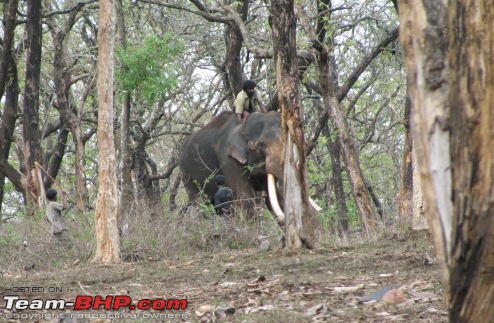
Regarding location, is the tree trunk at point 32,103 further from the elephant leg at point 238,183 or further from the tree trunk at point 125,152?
the elephant leg at point 238,183

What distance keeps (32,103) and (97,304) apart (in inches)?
413

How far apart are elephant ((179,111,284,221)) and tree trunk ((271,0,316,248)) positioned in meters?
3.15

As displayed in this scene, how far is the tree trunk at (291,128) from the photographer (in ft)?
35.3

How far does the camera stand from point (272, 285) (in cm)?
783

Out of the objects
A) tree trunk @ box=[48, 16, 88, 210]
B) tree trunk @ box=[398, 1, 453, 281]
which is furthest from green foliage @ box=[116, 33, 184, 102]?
tree trunk @ box=[398, 1, 453, 281]

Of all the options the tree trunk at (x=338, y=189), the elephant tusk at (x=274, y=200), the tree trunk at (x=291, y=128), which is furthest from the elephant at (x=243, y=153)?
the tree trunk at (x=291, y=128)

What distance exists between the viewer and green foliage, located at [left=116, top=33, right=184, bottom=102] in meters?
15.8

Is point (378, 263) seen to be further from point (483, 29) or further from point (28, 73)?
point (28, 73)

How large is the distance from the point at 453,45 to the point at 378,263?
5357mm

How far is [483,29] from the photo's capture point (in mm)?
3916

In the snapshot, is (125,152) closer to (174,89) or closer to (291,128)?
(174,89)

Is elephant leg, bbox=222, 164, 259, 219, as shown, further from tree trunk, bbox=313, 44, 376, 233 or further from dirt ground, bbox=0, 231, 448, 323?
dirt ground, bbox=0, 231, 448, 323

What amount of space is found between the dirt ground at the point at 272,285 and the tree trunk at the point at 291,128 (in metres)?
0.36

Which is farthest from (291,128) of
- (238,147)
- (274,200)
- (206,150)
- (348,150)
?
(206,150)
